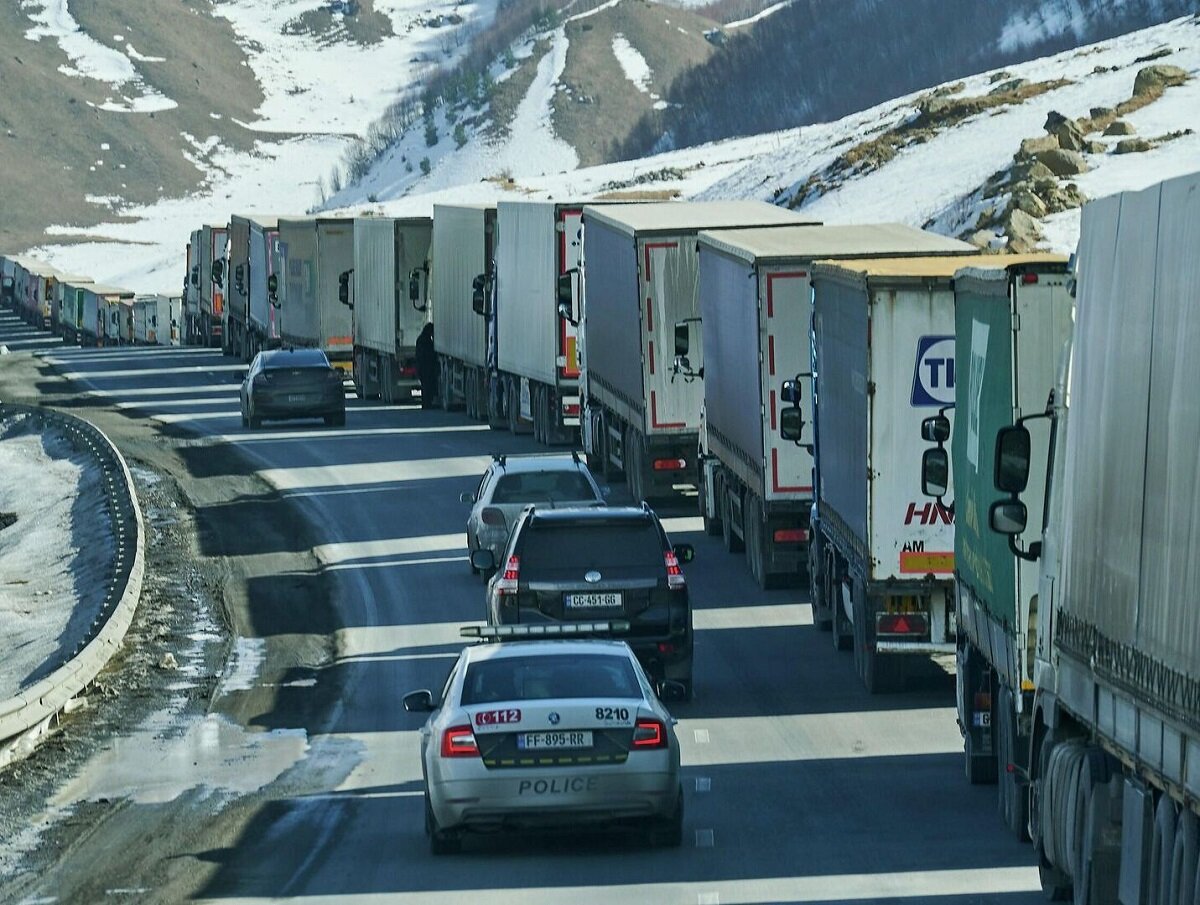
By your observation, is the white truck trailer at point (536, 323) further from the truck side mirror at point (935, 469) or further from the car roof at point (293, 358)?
the truck side mirror at point (935, 469)

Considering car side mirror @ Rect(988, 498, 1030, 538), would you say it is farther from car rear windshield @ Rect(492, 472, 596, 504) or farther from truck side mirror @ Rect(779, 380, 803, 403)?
car rear windshield @ Rect(492, 472, 596, 504)

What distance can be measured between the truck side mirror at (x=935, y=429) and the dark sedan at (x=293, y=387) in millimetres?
29413

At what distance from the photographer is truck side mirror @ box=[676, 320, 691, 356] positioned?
30.6 metres

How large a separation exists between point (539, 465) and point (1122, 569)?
651 inches

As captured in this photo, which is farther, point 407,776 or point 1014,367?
point 407,776

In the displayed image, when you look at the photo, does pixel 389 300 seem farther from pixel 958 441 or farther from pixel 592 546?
pixel 958 441

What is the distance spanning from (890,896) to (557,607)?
6637mm

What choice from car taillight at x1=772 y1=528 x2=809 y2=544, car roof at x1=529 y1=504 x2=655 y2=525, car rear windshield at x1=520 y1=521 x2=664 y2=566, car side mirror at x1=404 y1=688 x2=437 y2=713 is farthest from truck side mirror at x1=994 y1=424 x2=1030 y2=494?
car taillight at x1=772 y1=528 x2=809 y2=544

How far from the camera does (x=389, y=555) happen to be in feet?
97.3

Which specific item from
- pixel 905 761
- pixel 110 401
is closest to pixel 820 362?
pixel 905 761

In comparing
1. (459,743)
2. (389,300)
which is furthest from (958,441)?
(389,300)

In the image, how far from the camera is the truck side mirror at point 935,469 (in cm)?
1700

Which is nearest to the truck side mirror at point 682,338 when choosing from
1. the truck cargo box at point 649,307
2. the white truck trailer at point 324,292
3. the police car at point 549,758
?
the truck cargo box at point 649,307

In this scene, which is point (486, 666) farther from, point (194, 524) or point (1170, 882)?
point (194, 524)
